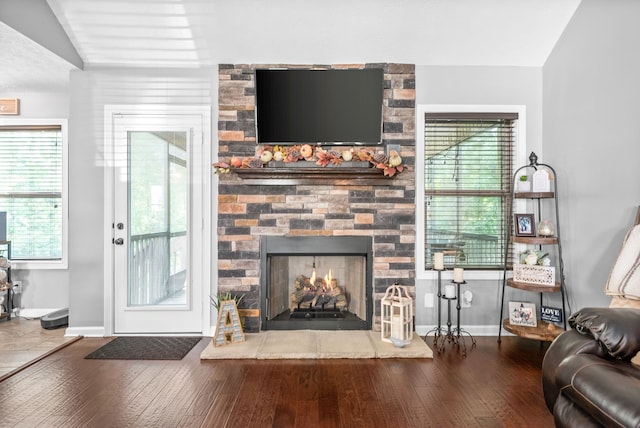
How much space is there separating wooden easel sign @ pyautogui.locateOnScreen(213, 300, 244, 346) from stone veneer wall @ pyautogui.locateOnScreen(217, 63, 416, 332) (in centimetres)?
26

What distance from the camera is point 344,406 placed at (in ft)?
7.01

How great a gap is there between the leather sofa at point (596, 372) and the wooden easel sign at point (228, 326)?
2156 mm

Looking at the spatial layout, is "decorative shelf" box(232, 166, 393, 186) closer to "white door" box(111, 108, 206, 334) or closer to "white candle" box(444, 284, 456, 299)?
"white door" box(111, 108, 206, 334)

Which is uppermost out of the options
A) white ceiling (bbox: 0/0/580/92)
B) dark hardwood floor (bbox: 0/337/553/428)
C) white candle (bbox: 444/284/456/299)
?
white ceiling (bbox: 0/0/580/92)

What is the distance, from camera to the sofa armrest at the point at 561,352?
1.64m

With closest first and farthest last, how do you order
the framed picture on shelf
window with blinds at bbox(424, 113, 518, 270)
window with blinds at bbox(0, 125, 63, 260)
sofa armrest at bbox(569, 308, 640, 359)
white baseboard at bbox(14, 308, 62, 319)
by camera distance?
sofa armrest at bbox(569, 308, 640, 359), the framed picture on shelf, window with blinds at bbox(424, 113, 518, 270), white baseboard at bbox(14, 308, 62, 319), window with blinds at bbox(0, 125, 63, 260)

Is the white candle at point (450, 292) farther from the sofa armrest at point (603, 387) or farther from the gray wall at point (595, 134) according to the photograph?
the sofa armrest at point (603, 387)

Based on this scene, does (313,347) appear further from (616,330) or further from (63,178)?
(63,178)

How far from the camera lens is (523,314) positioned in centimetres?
311

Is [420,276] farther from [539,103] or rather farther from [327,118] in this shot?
[539,103]

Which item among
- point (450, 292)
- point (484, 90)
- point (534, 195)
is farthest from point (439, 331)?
point (484, 90)

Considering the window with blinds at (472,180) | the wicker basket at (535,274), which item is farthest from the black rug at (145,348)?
the wicker basket at (535,274)

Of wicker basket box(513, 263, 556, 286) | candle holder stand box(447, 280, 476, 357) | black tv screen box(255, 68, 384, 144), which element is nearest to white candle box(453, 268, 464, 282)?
candle holder stand box(447, 280, 476, 357)

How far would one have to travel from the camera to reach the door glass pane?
3424 millimetres
